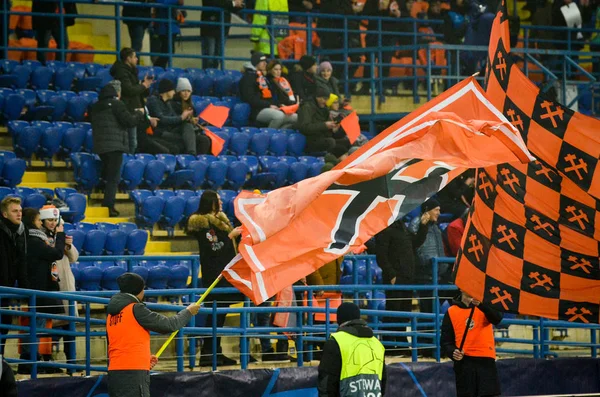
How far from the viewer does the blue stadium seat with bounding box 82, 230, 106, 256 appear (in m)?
15.9

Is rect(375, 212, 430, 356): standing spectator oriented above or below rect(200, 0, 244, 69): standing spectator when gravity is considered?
below

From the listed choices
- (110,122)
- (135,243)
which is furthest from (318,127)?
(135,243)

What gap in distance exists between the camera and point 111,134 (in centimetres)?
1733

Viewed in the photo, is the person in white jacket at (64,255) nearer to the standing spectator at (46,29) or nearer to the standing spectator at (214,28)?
the standing spectator at (46,29)

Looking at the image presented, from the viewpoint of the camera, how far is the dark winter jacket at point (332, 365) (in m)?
10.2

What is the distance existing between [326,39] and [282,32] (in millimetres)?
900

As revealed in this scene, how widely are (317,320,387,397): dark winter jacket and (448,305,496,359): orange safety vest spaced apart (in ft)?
8.33

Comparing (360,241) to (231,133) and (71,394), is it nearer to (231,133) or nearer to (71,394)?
(71,394)

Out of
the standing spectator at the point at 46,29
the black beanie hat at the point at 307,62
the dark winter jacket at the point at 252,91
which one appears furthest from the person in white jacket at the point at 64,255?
the black beanie hat at the point at 307,62

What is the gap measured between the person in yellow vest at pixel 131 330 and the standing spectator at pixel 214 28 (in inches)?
429

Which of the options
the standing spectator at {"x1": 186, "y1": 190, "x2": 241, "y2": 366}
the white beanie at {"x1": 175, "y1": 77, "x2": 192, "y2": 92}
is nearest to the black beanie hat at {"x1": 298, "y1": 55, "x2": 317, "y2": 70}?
the white beanie at {"x1": 175, "y1": 77, "x2": 192, "y2": 92}

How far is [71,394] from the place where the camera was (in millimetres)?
12344

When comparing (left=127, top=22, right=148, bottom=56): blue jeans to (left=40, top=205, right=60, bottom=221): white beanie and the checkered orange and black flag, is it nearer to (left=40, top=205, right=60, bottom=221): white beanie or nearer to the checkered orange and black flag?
(left=40, top=205, right=60, bottom=221): white beanie

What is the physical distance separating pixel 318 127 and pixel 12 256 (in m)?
8.04
